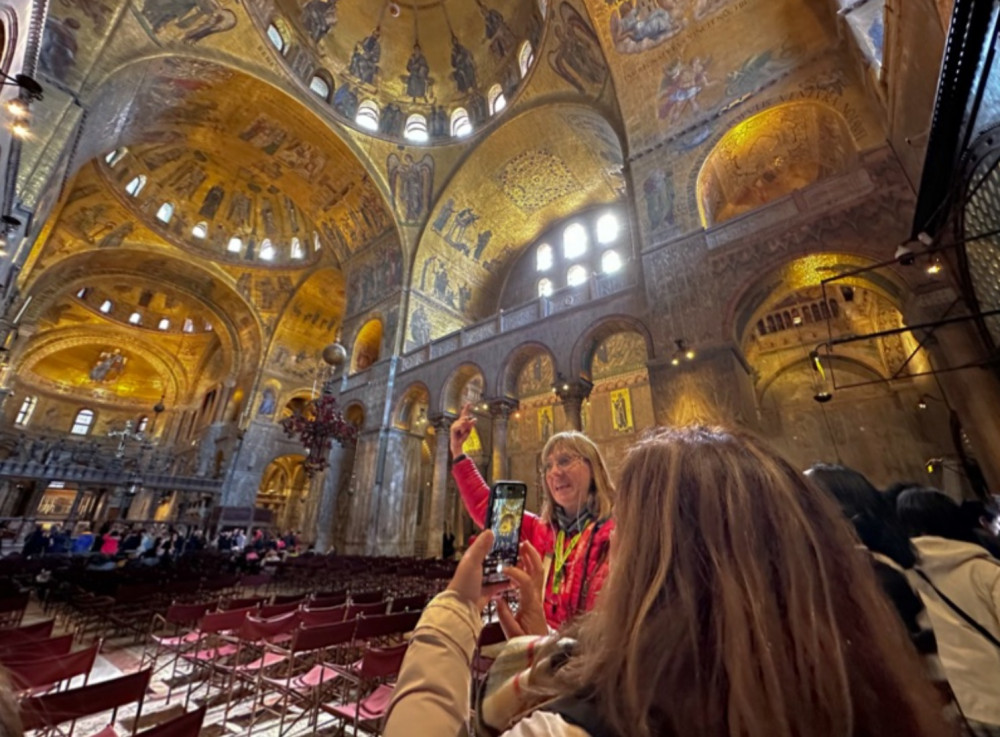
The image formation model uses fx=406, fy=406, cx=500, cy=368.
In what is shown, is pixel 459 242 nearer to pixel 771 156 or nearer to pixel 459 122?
pixel 459 122

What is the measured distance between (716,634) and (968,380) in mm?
7493

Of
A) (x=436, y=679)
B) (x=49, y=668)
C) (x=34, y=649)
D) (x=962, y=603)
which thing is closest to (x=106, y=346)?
(x=34, y=649)

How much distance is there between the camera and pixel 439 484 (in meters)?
11.9

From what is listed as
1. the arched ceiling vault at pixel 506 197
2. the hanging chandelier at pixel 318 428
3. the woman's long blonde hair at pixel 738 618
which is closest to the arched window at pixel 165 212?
the arched ceiling vault at pixel 506 197

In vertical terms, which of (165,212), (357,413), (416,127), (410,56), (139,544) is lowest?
(139,544)

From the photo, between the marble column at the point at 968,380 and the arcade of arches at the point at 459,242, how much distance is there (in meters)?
0.03

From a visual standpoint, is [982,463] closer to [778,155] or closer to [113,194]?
[778,155]

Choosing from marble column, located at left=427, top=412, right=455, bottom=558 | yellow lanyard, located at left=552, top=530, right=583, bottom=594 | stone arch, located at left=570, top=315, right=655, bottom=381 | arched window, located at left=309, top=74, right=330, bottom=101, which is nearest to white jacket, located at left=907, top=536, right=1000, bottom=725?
yellow lanyard, located at left=552, top=530, right=583, bottom=594

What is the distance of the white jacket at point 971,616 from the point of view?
5.07ft

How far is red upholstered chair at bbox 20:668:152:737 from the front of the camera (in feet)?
5.90

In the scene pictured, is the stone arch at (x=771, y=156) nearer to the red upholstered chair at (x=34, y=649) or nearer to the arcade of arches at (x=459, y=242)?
the arcade of arches at (x=459, y=242)

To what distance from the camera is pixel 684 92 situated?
372 inches

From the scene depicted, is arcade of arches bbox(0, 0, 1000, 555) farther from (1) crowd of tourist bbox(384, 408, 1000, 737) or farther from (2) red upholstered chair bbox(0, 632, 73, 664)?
(2) red upholstered chair bbox(0, 632, 73, 664)

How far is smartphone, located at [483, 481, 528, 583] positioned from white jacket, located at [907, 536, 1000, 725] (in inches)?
69.2
